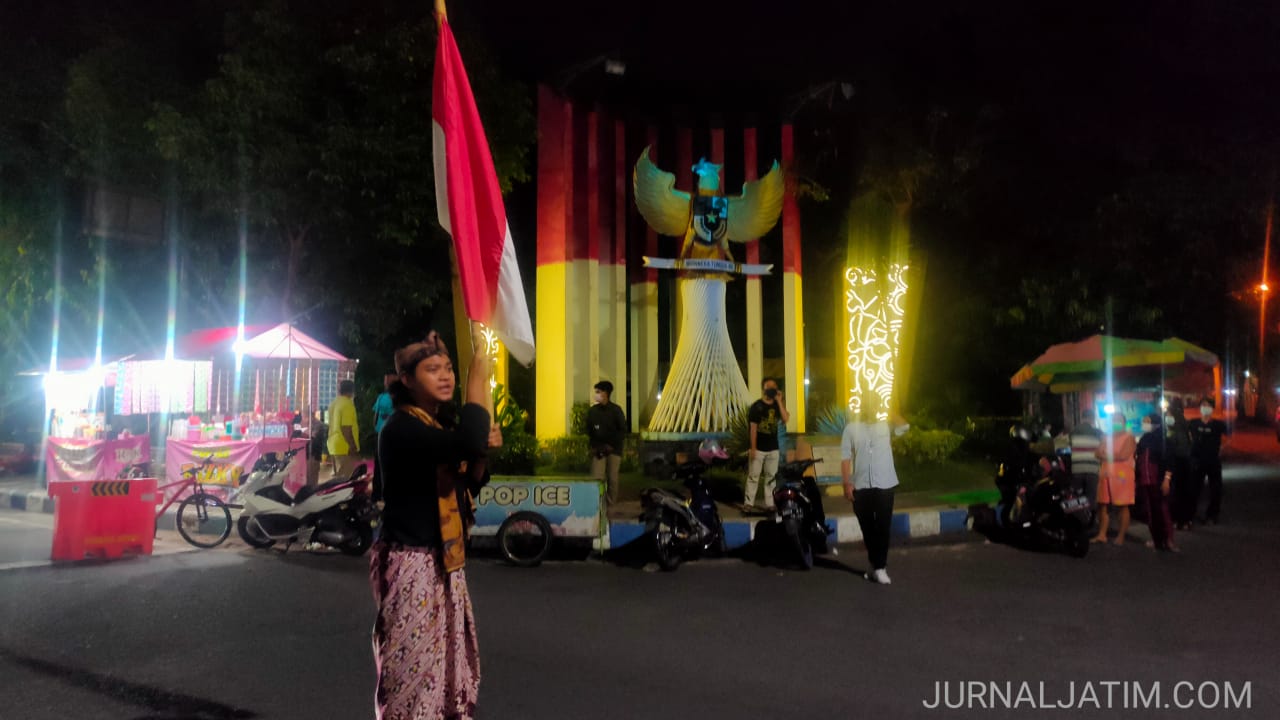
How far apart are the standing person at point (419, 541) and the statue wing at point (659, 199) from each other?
11660mm

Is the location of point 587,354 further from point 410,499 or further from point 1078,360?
point 410,499

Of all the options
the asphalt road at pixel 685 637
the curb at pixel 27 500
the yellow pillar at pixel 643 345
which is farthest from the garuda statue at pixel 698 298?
the curb at pixel 27 500

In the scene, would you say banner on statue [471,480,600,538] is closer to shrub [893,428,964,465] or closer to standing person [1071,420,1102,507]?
standing person [1071,420,1102,507]

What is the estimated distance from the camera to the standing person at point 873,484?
284 inches

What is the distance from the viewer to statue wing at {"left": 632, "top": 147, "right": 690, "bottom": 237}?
14.3 m

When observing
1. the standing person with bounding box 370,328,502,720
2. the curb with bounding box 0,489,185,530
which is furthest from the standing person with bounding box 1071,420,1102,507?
the curb with bounding box 0,489,185,530

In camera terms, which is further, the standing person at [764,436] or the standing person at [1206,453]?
the standing person at [764,436]

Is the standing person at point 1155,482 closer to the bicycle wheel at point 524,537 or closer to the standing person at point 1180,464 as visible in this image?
the standing person at point 1180,464

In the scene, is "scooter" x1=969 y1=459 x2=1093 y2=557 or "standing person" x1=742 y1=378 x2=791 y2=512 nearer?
"scooter" x1=969 y1=459 x2=1093 y2=557

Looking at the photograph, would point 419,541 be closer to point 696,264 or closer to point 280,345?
point 280,345

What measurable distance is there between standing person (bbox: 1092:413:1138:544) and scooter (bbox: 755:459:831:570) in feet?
9.89

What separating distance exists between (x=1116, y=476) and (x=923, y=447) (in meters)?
5.98

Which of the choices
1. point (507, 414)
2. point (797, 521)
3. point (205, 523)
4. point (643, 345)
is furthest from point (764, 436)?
point (205, 523)

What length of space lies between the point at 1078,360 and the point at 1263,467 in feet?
21.4
